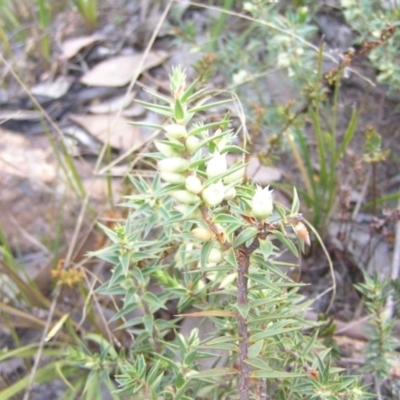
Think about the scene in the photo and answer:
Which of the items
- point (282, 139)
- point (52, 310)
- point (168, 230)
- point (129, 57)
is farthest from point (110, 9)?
point (168, 230)

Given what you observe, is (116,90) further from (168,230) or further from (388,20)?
(168,230)

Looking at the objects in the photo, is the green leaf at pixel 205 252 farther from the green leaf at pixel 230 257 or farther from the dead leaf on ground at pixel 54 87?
the dead leaf on ground at pixel 54 87

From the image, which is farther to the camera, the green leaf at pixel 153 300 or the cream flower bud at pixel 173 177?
the green leaf at pixel 153 300

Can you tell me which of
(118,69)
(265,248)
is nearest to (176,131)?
(265,248)

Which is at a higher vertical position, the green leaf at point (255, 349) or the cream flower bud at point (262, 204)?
the cream flower bud at point (262, 204)

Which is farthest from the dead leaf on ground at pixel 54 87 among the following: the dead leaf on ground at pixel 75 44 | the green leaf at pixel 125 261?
the green leaf at pixel 125 261

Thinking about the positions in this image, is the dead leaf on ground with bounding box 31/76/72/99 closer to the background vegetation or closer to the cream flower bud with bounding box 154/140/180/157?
the background vegetation
